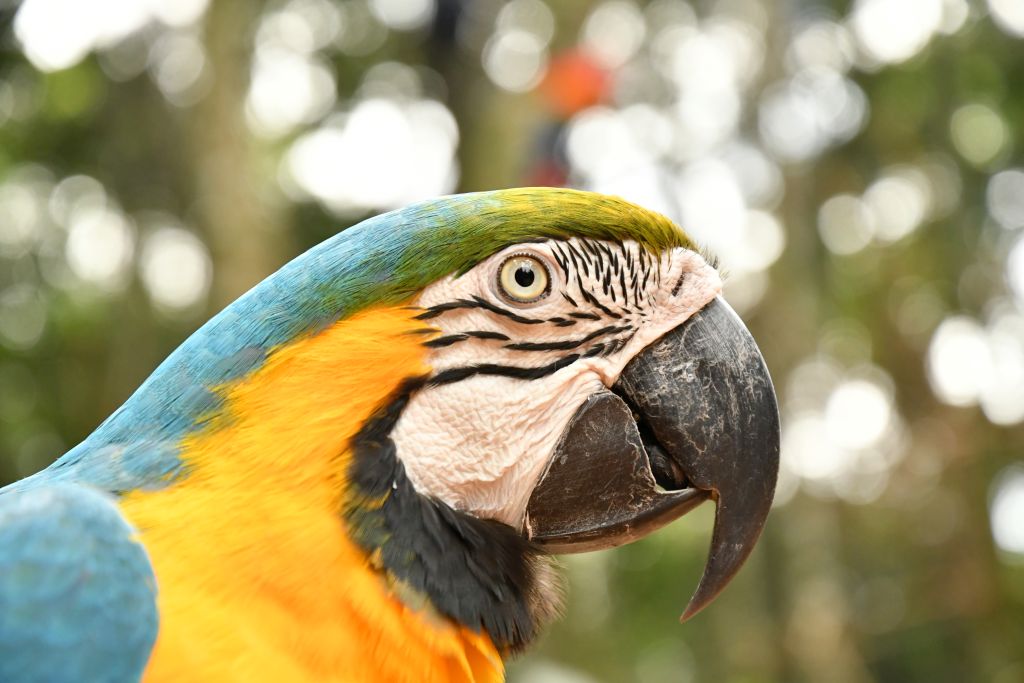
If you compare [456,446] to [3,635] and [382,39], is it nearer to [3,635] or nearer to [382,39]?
[3,635]

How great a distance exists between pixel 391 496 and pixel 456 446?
148 millimetres

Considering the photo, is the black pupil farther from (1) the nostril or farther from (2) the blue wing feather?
(2) the blue wing feather

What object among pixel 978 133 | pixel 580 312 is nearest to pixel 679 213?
pixel 978 133

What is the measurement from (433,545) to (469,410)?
242mm

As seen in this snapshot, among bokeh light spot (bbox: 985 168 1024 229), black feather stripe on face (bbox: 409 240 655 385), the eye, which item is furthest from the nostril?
bokeh light spot (bbox: 985 168 1024 229)

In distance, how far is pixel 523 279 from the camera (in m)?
1.73

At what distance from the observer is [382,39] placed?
8312 mm

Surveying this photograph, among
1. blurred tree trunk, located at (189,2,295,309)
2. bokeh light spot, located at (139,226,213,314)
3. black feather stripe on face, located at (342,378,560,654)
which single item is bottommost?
black feather stripe on face, located at (342,378,560,654)

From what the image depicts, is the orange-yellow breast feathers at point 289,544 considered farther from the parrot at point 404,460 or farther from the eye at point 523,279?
the eye at point 523,279

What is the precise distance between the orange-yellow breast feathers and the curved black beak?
30 centimetres

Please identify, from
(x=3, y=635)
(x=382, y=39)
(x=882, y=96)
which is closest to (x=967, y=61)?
(x=882, y=96)

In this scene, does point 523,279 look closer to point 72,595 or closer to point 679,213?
point 72,595

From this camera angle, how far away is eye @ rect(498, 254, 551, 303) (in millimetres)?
1722

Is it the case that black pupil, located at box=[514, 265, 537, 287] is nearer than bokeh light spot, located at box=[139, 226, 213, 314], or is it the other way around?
black pupil, located at box=[514, 265, 537, 287]
